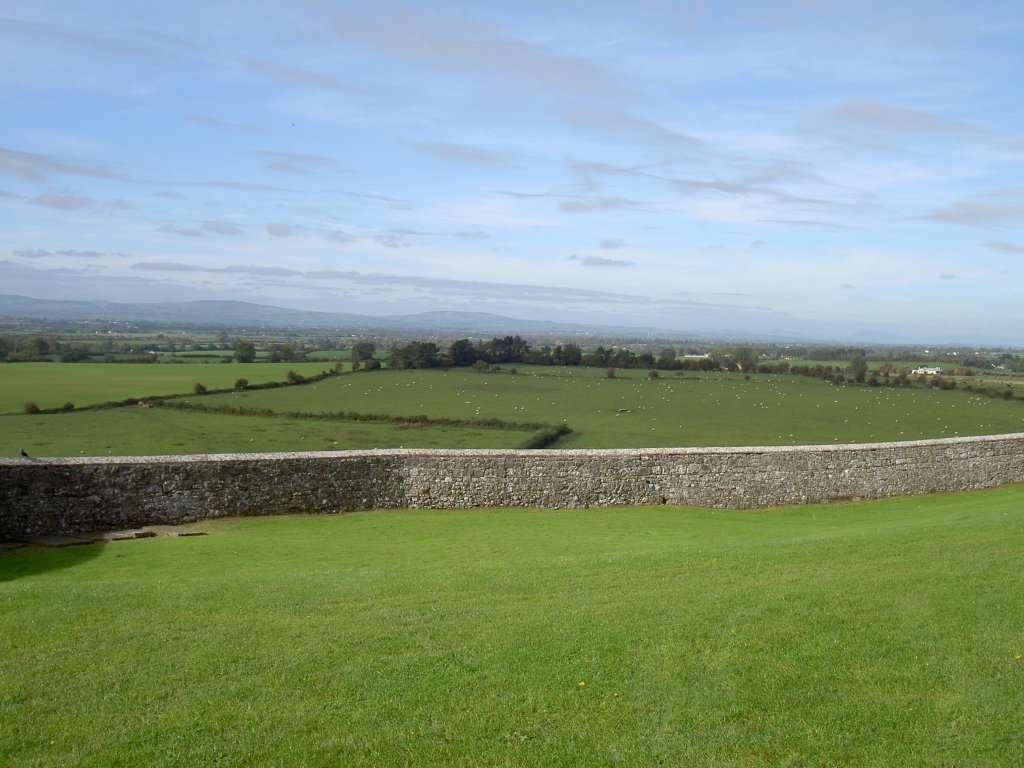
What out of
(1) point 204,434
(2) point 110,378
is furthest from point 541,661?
(2) point 110,378

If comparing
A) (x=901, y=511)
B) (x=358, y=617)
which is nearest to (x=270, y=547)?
(x=358, y=617)

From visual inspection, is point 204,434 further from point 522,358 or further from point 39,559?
point 522,358

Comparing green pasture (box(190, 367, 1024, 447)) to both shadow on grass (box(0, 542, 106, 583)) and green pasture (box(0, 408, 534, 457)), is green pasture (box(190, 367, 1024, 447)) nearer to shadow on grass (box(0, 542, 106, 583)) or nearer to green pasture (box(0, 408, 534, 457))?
green pasture (box(0, 408, 534, 457))

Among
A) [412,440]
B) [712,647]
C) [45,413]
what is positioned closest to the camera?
[712,647]

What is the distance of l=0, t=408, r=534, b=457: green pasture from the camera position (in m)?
23.2

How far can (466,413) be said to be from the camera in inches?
1331

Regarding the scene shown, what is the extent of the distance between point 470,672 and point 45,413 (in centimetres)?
2842

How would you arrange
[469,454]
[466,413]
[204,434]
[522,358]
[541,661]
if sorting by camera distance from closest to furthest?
[541,661] → [469,454] → [204,434] → [466,413] → [522,358]

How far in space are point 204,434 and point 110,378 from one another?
17.5m

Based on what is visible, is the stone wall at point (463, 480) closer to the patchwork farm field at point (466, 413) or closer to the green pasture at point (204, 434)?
the green pasture at point (204, 434)

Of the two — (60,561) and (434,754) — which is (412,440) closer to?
(60,561)

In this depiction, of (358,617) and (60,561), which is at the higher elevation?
(358,617)

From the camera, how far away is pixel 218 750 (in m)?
5.30

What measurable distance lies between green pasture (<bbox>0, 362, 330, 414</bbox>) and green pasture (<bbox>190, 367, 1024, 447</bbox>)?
3.92m
